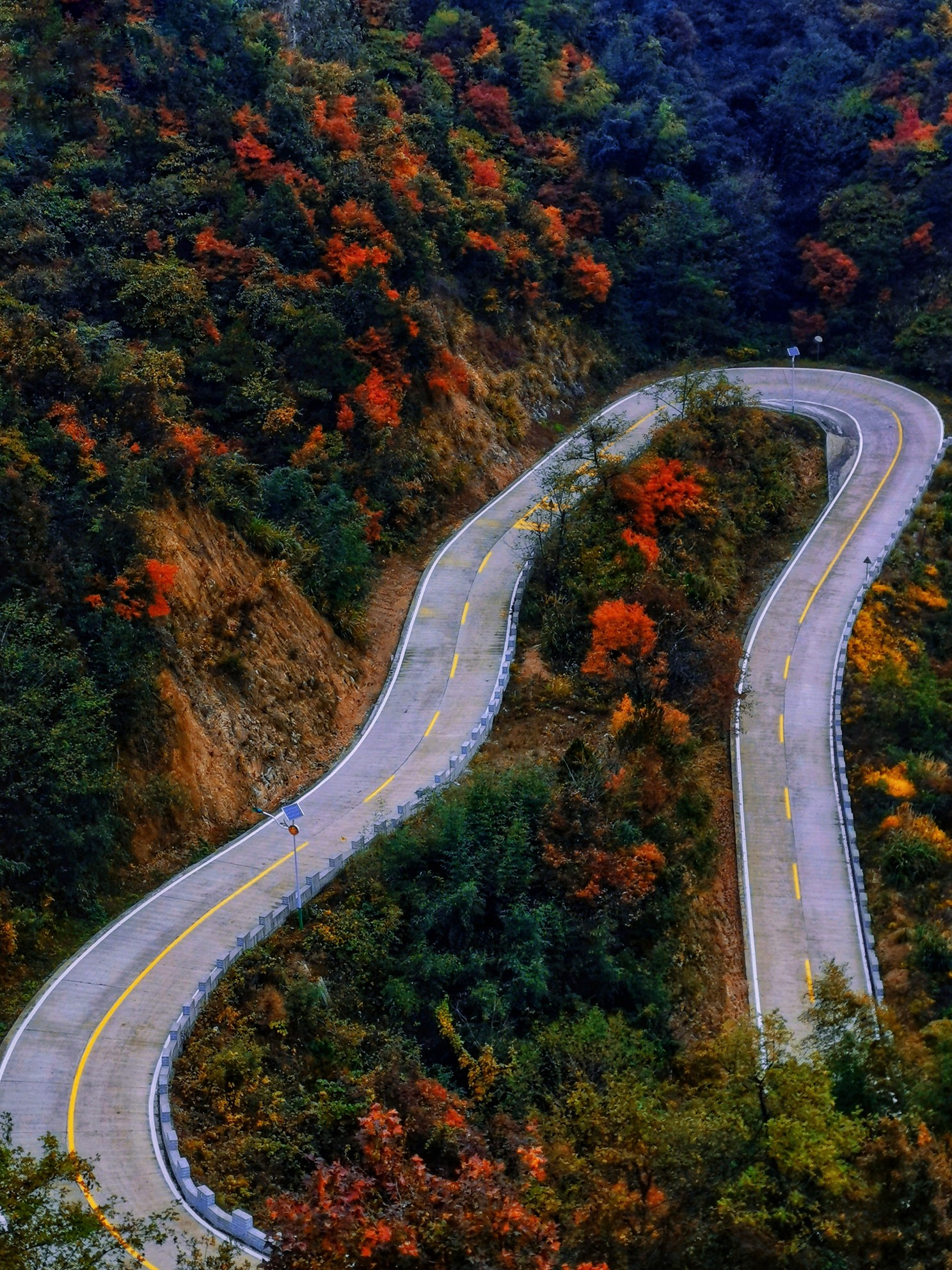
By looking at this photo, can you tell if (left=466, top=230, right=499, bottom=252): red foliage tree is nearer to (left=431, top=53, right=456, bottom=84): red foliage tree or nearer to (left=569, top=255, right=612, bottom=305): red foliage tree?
(left=569, top=255, right=612, bottom=305): red foliage tree

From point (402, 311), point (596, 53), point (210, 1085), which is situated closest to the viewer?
point (210, 1085)

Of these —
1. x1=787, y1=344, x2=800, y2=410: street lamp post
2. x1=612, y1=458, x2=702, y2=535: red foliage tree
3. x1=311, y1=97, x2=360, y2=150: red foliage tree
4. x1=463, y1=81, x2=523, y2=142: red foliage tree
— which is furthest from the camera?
x1=463, y1=81, x2=523, y2=142: red foliage tree

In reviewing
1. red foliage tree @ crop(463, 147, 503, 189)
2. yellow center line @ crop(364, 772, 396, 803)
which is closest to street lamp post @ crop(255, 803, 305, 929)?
yellow center line @ crop(364, 772, 396, 803)

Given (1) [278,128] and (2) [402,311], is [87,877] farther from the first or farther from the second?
(1) [278,128]

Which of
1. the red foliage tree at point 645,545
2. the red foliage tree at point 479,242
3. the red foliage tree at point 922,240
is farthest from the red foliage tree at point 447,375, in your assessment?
the red foliage tree at point 922,240

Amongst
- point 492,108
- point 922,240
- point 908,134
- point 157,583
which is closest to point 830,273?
point 922,240

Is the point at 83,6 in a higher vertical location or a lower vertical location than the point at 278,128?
higher

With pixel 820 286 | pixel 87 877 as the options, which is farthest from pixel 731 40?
pixel 87 877
